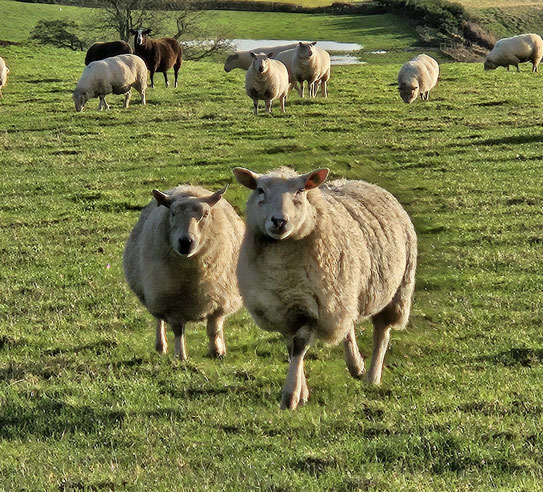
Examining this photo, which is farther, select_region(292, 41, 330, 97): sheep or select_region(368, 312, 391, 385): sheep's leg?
select_region(292, 41, 330, 97): sheep

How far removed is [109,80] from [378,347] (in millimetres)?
18287

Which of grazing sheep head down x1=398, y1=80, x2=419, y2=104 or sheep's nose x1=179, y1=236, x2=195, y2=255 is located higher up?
sheep's nose x1=179, y1=236, x2=195, y2=255

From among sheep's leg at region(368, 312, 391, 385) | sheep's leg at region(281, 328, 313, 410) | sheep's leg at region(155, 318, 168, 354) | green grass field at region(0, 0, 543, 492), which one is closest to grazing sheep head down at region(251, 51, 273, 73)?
green grass field at region(0, 0, 543, 492)

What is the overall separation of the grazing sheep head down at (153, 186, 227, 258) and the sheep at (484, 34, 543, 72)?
30.3m

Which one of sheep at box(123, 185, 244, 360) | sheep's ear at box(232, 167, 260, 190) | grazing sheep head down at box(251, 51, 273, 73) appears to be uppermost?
sheep's ear at box(232, 167, 260, 190)

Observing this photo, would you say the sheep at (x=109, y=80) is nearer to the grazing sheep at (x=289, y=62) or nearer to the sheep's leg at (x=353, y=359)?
the grazing sheep at (x=289, y=62)

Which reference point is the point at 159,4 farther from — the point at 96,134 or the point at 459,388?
the point at 459,388

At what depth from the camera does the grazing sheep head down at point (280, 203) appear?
6.12m

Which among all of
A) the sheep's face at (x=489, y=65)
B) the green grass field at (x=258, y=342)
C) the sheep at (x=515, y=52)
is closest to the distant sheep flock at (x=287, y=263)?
the green grass field at (x=258, y=342)

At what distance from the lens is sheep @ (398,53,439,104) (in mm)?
25109

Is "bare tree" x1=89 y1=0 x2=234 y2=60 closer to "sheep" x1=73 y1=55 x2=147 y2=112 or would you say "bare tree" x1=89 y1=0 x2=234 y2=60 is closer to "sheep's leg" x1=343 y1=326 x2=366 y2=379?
"sheep" x1=73 y1=55 x2=147 y2=112

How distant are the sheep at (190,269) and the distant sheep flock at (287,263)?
1cm

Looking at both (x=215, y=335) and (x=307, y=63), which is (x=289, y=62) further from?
(x=215, y=335)

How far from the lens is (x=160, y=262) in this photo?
7871 mm
